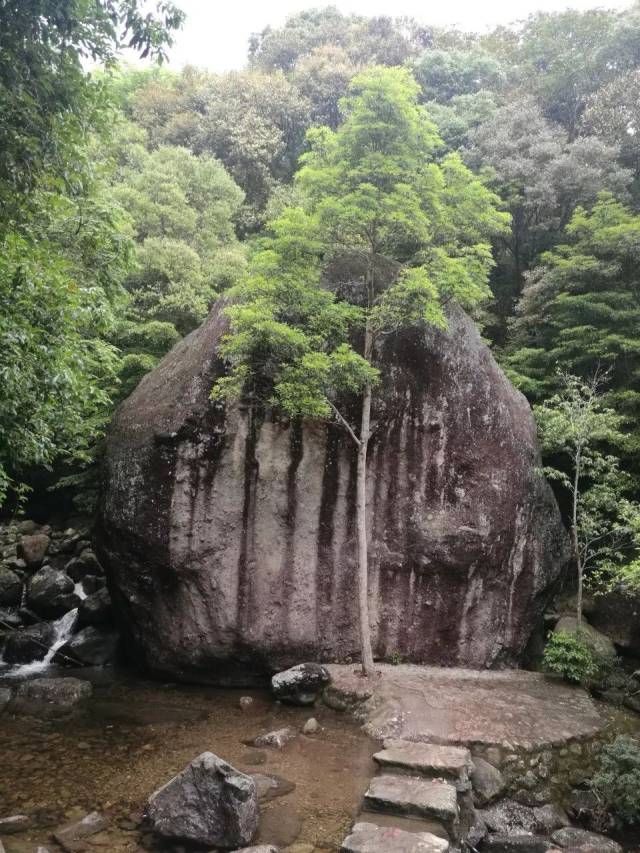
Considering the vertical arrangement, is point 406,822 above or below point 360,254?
below

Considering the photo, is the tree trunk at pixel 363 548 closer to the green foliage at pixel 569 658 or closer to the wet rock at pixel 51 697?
the green foliage at pixel 569 658

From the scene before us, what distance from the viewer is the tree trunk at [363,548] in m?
12.7

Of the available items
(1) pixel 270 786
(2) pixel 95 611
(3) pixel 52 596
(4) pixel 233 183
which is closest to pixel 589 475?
(1) pixel 270 786

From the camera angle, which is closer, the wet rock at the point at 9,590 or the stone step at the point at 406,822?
the stone step at the point at 406,822

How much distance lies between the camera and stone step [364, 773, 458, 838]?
26.1ft

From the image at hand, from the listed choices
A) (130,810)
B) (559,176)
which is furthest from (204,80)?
(130,810)

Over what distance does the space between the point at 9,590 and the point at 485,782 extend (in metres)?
15.7

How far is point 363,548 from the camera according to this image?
1283 centimetres

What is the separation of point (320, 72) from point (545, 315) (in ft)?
96.3

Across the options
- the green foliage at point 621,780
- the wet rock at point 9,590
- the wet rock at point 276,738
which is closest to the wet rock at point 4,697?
the wet rock at point 276,738

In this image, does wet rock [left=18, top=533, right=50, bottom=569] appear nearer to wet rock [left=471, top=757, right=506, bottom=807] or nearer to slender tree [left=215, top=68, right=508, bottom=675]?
slender tree [left=215, top=68, right=508, bottom=675]

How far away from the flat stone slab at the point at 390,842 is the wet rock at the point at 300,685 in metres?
4.78

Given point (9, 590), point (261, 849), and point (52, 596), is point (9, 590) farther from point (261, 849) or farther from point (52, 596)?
point (261, 849)

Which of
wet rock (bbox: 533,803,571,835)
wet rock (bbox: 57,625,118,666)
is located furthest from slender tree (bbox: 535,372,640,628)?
wet rock (bbox: 57,625,118,666)
